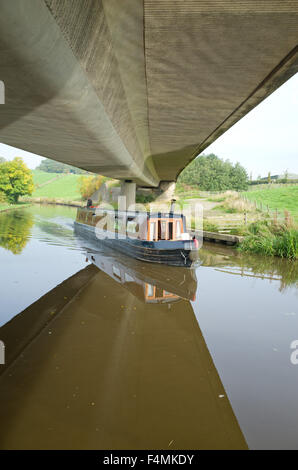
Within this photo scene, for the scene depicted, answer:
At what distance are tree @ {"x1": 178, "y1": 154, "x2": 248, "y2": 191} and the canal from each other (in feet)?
200

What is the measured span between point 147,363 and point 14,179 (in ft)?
162

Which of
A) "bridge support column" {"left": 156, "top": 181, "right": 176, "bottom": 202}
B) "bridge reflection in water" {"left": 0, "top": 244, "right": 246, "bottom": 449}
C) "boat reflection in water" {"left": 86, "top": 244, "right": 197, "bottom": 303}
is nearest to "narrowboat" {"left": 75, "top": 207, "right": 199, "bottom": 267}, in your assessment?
"boat reflection in water" {"left": 86, "top": 244, "right": 197, "bottom": 303}

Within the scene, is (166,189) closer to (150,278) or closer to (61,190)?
(150,278)

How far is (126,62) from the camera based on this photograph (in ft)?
17.6

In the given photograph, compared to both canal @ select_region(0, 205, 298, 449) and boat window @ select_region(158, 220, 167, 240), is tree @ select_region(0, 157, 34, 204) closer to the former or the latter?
boat window @ select_region(158, 220, 167, 240)

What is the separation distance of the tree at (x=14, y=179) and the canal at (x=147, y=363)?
41.8 metres

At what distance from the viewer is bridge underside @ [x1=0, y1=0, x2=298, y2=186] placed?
11.1ft

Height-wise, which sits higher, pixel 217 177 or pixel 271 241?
pixel 217 177

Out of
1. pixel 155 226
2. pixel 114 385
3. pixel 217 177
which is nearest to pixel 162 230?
pixel 155 226

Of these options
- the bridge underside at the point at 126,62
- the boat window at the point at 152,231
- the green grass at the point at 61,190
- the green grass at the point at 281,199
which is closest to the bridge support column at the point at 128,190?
the boat window at the point at 152,231

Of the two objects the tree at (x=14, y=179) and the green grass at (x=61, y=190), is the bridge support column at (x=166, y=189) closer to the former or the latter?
the tree at (x=14, y=179)

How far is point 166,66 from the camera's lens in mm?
5465

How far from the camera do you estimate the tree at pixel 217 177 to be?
220 feet

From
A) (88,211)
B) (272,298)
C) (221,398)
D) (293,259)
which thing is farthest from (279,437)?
(88,211)
